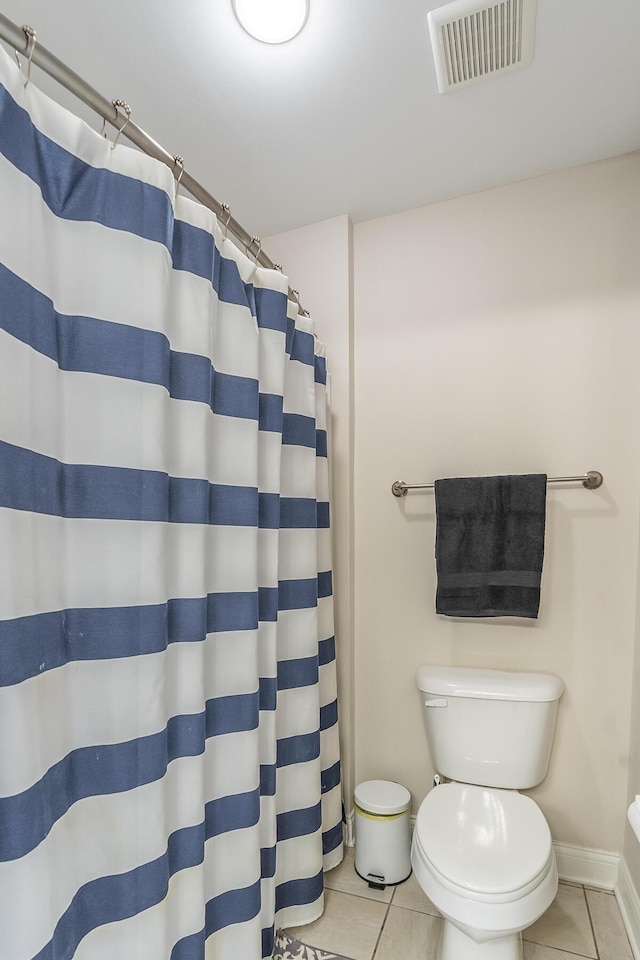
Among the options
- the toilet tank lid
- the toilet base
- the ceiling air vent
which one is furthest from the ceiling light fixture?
the toilet base

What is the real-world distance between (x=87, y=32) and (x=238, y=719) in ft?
5.61

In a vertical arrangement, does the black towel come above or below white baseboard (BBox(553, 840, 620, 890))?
above

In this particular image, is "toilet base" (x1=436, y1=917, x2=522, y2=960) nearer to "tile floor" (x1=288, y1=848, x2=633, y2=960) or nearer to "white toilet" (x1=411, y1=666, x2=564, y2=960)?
"white toilet" (x1=411, y1=666, x2=564, y2=960)

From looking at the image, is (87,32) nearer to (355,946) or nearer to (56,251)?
(56,251)

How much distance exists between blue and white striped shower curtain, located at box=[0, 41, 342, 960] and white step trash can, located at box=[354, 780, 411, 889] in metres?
0.47

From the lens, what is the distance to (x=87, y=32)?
128cm

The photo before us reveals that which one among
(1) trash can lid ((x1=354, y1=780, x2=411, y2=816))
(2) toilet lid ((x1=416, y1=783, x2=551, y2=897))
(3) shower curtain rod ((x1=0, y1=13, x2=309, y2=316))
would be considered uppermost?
(3) shower curtain rod ((x1=0, y1=13, x2=309, y2=316))

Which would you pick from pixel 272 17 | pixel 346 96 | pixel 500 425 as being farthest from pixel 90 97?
pixel 500 425

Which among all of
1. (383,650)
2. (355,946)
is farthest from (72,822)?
(383,650)

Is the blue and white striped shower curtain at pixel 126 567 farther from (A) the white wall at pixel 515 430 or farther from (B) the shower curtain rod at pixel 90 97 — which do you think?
(A) the white wall at pixel 515 430

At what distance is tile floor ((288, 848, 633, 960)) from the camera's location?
1483 mm

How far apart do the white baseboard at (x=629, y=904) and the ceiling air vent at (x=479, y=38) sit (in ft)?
7.68

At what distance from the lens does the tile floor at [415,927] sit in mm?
1483

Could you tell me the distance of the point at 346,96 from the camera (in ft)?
4.86
